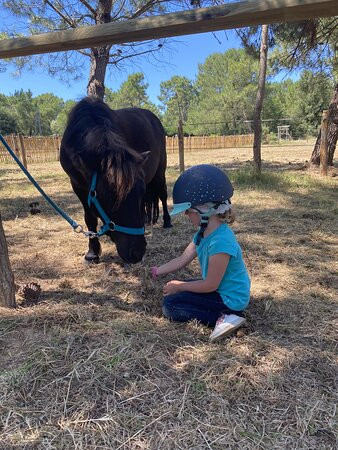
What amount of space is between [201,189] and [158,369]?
3.23ft

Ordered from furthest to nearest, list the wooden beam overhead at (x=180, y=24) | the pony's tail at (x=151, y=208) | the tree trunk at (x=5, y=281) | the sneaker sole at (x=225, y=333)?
the pony's tail at (x=151, y=208) < the tree trunk at (x=5, y=281) < the sneaker sole at (x=225, y=333) < the wooden beam overhead at (x=180, y=24)

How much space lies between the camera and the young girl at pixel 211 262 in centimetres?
206

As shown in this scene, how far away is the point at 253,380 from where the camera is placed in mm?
1730

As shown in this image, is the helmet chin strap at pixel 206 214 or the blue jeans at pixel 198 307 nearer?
the helmet chin strap at pixel 206 214

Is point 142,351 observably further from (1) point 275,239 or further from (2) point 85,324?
(1) point 275,239

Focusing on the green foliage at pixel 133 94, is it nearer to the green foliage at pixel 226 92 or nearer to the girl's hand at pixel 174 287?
the green foliage at pixel 226 92

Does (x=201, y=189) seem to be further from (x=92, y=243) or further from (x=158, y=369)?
(x=92, y=243)

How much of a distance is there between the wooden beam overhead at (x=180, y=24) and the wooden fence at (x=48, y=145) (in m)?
14.1

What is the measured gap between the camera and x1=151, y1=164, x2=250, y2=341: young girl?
2059mm

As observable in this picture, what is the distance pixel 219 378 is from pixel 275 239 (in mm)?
2778

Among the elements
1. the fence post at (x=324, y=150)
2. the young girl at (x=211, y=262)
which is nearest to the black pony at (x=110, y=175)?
the young girl at (x=211, y=262)

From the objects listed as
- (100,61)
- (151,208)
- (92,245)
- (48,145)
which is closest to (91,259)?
(92,245)

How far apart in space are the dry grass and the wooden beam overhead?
5.48 feet

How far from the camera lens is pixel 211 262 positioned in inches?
81.9
